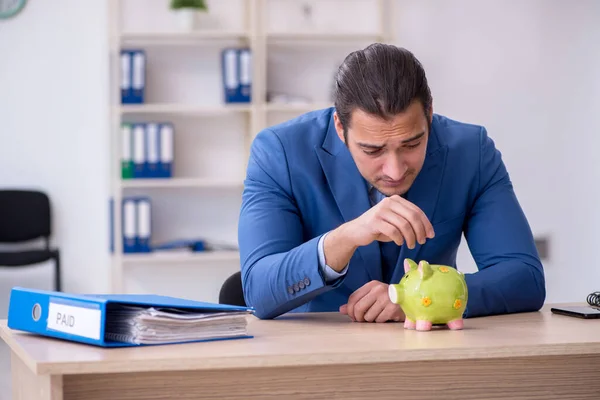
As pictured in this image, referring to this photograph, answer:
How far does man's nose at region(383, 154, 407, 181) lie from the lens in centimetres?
168

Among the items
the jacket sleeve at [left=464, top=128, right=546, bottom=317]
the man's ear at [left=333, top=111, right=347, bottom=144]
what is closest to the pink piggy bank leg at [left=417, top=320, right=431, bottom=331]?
the jacket sleeve at [left=464, top=128, right=546, bottom=317]

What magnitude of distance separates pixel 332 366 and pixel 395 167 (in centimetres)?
49

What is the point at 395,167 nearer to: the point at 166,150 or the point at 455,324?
the point at 455,324

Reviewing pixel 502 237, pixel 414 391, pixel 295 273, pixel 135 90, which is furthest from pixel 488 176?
pixel 135 90

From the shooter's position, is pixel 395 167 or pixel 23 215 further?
pixel 23 215

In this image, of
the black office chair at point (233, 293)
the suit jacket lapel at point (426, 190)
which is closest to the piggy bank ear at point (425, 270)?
the suit jacket lapel at point (426, 190)

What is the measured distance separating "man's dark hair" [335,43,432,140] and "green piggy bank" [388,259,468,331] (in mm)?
331

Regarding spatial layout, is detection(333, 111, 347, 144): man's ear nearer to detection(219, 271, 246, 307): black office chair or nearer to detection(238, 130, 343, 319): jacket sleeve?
detection(238, 130, 343, 319): jacket sleeve

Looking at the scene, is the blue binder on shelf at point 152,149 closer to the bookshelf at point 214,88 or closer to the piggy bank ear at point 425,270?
the bookshelf at point 214,88

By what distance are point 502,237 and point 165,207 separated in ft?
11.1

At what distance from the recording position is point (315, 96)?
5129 mm

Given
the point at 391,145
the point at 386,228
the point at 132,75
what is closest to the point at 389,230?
the point at 386,228

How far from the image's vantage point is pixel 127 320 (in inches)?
51.7

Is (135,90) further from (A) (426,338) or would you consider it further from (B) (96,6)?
(A) (426,338)
